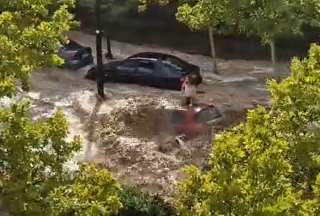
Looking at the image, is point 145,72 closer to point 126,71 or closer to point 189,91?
point 126,71

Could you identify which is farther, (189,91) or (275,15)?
(189,91)

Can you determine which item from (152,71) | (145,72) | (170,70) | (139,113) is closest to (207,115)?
(139,113)

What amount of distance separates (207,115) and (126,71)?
5281 millimetres

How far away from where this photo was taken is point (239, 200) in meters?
10.5

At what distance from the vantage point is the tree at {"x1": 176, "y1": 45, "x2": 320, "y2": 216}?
1052 centimetres

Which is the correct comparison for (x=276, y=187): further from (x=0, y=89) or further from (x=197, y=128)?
(x=197, y=128)

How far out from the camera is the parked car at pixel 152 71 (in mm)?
25281

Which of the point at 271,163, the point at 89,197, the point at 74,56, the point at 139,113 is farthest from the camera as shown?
the point at 74,56

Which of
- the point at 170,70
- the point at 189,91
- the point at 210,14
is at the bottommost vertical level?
the point at 189,91

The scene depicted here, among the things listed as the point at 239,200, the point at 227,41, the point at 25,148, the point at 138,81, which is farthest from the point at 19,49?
the point at 227,41

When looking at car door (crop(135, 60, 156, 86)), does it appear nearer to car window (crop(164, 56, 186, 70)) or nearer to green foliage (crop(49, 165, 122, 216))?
car window (crop(164, 56, 186, 70))

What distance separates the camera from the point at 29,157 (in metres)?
11.4

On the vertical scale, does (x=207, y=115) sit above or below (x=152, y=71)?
below

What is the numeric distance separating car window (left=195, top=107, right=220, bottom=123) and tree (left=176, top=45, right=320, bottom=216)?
30.9 ft
